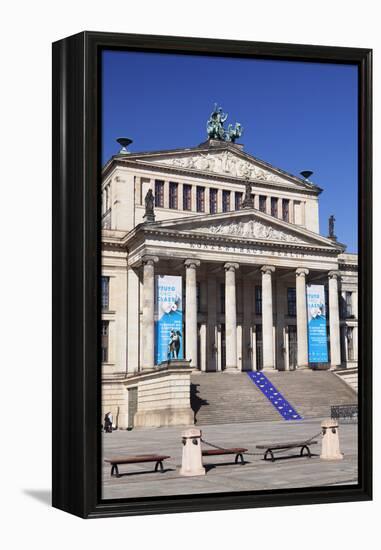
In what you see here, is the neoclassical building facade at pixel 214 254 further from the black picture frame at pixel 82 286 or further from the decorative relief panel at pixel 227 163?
the black picture frame at pixel 82 286

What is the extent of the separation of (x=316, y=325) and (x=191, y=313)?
3489 mm

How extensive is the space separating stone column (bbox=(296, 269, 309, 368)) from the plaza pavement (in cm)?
244

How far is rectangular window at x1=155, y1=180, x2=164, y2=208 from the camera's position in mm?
23664

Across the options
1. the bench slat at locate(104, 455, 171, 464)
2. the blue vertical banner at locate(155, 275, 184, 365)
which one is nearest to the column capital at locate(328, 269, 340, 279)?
the blue vertical banner at locate(155, 275, 184, 365)

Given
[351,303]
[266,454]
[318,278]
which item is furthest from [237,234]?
[266,454]

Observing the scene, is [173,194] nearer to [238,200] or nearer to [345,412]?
[238,200]

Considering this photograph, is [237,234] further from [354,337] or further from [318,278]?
[354,337]

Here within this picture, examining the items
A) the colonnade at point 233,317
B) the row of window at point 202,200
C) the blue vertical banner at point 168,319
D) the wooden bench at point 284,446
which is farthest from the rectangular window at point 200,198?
the wooden bench at point 284,446

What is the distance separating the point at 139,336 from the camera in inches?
900

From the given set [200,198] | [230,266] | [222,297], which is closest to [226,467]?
[200,198]

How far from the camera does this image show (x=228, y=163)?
23531mm

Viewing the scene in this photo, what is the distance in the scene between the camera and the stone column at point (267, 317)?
26.9m

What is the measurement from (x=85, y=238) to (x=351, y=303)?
7.00 meters

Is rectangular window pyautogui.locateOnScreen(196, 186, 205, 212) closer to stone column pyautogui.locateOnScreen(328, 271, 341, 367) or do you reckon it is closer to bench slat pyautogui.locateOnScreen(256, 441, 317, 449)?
stone column pyautogui.locateOnScreen(328, 271, 341, 367)
